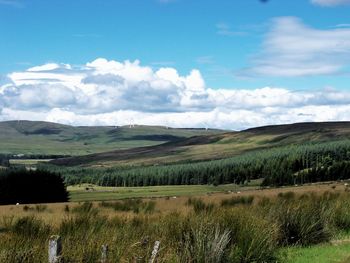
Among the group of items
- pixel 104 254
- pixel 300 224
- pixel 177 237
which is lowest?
pixel 300 224

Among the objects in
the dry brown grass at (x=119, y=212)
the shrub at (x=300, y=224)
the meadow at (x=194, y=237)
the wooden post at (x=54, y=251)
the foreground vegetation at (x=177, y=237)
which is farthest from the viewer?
the dry brown grass at (x=119, y=212)

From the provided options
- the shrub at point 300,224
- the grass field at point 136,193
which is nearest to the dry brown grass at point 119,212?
the shrub at point 300,224

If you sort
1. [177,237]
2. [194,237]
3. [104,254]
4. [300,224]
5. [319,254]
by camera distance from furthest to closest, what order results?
1. [300,224]
2. [319,254]
3. [177,237]
4. [194,237]
5. [104,254]

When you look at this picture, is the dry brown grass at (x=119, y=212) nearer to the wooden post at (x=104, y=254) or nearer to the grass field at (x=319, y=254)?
the grass field at (x=319, y=254)

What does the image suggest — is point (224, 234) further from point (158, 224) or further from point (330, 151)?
point (330, 151)

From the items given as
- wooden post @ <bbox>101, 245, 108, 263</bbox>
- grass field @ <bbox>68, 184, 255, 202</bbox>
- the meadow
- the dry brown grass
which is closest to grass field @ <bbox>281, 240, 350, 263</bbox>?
the meadow

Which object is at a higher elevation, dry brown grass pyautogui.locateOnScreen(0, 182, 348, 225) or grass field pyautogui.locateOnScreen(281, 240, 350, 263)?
grass field pyautogui.locateOnScreen(281, 240, 350, 263)

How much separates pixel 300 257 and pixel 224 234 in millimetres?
3556

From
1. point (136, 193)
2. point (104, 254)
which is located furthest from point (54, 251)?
point (136, 193)

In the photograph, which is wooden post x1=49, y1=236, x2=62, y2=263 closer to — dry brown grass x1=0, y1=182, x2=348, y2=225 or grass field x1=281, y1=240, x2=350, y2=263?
dry brown grass x1=0, y1=182, x2=348, y2=225

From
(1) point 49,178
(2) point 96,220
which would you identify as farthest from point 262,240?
(1) point 49,178

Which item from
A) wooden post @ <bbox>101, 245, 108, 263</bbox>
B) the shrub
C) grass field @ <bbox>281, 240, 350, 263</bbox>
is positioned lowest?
grass field @ <bbox>281, 240, 350, 263</bbox>

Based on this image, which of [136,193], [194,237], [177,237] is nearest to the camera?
[194,237]

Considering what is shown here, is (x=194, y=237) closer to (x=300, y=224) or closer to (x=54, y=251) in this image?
(x=54, y=251)
